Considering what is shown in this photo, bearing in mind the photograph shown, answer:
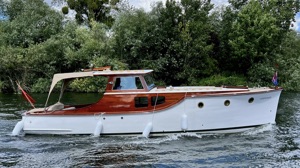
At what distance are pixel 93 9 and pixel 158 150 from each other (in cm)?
4216

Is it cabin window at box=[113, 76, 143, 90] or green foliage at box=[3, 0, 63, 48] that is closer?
cabin window at box=[113, 76, 143, 90]

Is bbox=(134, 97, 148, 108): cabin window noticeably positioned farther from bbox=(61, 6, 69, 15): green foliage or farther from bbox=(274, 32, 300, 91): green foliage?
bbox=(61, 6, 69, 15): green foliage

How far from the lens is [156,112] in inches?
611

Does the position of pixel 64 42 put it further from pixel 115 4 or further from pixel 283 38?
pixel 283 38

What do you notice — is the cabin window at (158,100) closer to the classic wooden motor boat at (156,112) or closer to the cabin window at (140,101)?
the classic wooden motor boat at (156,112)

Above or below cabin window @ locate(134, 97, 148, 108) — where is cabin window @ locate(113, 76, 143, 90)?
above

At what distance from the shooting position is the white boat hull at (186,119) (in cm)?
1540

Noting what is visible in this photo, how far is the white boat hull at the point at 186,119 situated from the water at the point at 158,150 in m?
0.33

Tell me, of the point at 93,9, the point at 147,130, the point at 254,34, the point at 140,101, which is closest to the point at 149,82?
the point at 140,101

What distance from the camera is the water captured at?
1264 cm

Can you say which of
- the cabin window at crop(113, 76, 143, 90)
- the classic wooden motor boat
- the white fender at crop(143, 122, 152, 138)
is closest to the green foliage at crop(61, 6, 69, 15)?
the classic wooden motor boat

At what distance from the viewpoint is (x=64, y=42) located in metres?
41.0

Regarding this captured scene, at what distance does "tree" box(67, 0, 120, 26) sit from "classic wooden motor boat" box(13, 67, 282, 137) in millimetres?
37007

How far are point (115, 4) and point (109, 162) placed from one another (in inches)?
1667
